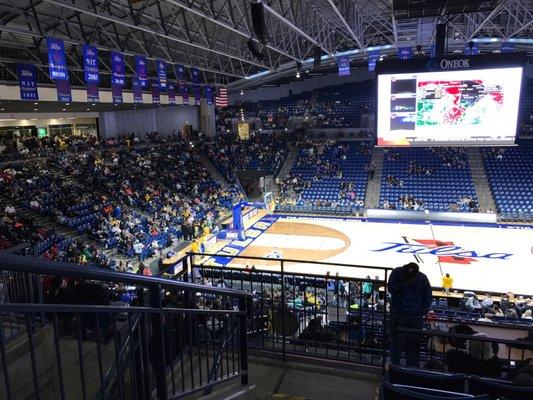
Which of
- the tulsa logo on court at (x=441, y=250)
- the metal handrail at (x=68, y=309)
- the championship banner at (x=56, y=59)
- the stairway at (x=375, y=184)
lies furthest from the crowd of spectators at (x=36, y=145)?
the metal handrail at (x=68, y=309)

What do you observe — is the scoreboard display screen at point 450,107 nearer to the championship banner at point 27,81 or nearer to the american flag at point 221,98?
the championship banner at point 27,81

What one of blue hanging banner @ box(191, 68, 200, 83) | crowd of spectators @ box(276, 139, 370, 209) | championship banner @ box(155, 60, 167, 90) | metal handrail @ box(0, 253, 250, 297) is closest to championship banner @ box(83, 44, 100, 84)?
championship banner @ box(155, 60, 167, 90)

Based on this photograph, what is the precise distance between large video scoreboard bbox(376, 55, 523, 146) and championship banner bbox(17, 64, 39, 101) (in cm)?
1409

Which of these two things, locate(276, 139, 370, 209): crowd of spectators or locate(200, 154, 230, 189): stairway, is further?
locate(200, 154, 230, 189): stairway

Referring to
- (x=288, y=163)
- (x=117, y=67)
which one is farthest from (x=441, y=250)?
(x=288, y=163)

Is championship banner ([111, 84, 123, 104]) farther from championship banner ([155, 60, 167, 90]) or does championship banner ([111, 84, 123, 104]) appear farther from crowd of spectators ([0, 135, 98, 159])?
crowd of spectators ([0, 135, 98, 159])

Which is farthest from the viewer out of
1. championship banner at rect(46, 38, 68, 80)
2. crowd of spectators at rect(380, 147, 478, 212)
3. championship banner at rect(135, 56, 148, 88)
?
crowd of spectators at rect(380, 147, 478, 212)

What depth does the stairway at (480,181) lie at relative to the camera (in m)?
28.5

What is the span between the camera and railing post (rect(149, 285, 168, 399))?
2926mm

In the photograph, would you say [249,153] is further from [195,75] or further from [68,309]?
[68,309]

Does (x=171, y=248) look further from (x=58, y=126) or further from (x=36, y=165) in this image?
(x=58, y=126)

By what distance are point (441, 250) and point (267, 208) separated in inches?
547

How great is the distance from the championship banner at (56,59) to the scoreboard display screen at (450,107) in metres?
11.5

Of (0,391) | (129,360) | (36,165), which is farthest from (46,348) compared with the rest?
(36,165)
